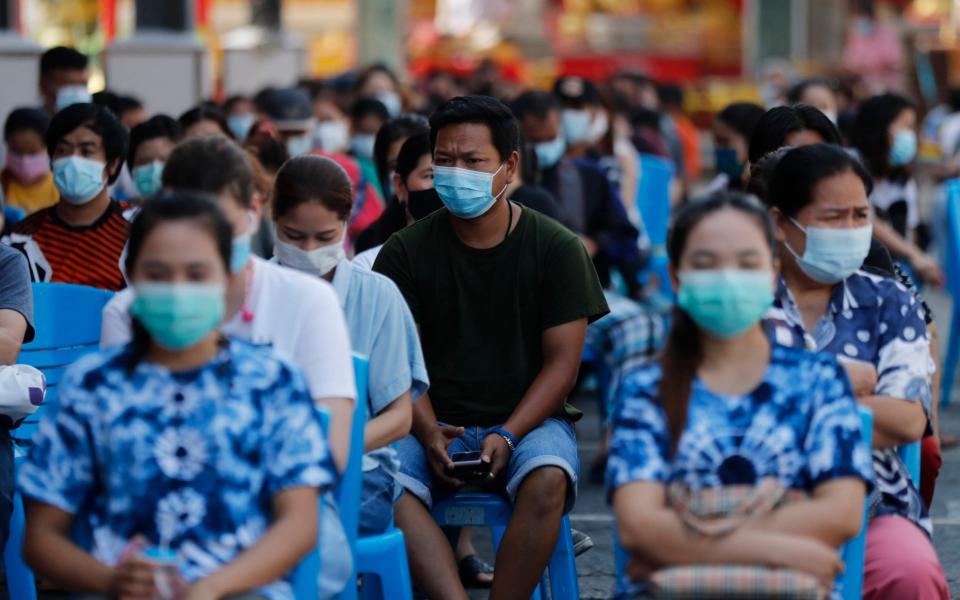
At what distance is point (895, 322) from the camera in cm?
390

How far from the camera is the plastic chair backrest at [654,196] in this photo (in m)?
9.45

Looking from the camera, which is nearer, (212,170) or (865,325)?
(212,170)

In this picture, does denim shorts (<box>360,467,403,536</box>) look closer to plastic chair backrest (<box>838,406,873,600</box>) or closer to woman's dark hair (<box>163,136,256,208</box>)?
woman's dark hair (<box>163,136,256,208</box>)

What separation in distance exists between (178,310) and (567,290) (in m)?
1.70

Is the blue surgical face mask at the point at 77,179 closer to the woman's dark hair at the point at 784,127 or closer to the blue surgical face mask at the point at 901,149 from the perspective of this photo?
the woman's dark hair at the point at 784,127

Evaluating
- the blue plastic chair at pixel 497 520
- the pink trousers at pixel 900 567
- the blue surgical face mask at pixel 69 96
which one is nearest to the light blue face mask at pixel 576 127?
the blue surgical face mask at pixel 69 96

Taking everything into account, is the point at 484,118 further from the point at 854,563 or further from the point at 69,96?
the point at 69,96

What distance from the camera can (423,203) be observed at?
17.7 feet

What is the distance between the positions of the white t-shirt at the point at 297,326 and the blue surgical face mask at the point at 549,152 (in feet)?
13.4

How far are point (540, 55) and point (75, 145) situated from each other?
18810 mm

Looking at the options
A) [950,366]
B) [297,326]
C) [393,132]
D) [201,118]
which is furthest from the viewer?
[950,366]

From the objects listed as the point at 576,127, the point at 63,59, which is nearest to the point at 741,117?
the point at 576,127

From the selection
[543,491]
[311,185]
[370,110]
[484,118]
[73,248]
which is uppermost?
[484,118]

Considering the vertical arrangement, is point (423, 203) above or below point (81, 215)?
above
